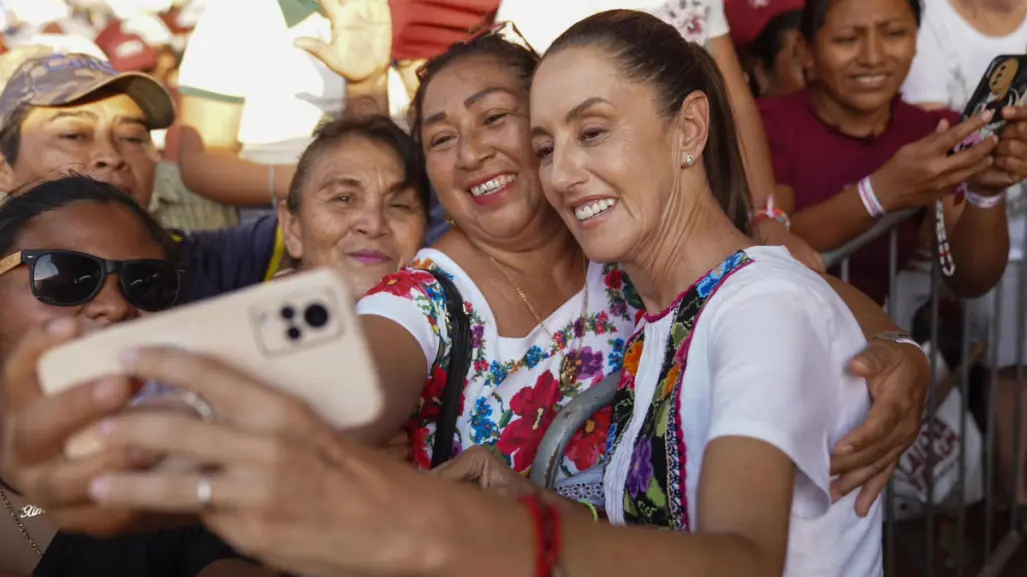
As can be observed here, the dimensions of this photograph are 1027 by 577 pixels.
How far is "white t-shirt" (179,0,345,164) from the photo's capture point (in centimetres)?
340

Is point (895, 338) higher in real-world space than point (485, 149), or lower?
lower

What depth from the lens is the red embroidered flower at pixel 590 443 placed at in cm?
202

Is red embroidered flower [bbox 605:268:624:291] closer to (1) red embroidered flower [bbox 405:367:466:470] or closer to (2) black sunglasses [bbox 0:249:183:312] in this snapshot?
(1) red embroidered flower [bbox 405:367:466:470]

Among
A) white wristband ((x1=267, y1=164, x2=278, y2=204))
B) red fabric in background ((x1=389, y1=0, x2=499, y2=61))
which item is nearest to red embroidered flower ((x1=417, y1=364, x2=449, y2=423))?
white wristband ((x1=267, y1=164, x2=278, y2=204))

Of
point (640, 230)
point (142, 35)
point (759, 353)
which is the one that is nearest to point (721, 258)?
point (640, 230)

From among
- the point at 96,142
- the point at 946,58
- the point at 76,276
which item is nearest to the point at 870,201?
the point at 946,58

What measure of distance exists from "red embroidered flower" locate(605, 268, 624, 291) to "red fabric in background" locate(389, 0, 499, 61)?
64.2 inches

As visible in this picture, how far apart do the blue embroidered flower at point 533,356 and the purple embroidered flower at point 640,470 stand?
51cm

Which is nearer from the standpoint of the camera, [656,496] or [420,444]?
[656,496]

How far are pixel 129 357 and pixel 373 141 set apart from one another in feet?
6.16

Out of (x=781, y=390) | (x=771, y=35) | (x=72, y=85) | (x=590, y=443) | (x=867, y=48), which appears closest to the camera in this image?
(x=781, y=390)

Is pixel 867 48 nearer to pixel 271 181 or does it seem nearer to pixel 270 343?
pixel 271 181

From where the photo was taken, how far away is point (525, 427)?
2.08 meters

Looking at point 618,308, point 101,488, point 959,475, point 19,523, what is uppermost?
point 101,488
